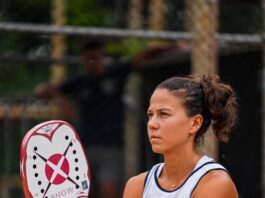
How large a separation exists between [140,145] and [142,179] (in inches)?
121

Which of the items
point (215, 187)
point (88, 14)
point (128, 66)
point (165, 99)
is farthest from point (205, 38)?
point (215, 187)

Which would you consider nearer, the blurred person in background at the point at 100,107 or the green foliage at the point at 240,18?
the blurred person in background at the point at 100,107

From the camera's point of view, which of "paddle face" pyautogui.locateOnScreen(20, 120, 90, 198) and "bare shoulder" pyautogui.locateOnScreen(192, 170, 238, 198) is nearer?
"bare shoulder" pyautogui.locateOnScreen(192, 170, 238, 198)

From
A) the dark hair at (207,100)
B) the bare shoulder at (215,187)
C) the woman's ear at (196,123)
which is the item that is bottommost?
the bare shoulder at (215,187)

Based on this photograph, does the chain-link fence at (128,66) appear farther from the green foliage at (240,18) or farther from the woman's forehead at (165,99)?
the woman's forehead at (165,99)

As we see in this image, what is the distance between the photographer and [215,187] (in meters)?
3.89

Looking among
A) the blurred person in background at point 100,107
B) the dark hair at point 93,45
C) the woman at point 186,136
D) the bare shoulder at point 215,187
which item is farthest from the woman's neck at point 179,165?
the dark hair at point 93,45

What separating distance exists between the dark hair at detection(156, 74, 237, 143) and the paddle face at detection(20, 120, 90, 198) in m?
0.52

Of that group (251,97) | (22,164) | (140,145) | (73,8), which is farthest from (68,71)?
(22,164)

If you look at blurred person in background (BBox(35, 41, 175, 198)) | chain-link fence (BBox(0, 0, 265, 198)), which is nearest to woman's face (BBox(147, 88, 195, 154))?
chain-link fence (BBox(0, 0, 265, 198))

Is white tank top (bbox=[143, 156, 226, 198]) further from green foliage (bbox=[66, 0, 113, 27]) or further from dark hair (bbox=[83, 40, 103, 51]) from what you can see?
green foliage (bbox=[66, 0, 113, 27])

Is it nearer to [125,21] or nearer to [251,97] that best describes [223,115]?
[251,97]

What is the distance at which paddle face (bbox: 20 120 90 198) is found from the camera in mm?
4234

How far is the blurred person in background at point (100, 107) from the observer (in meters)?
7.02
